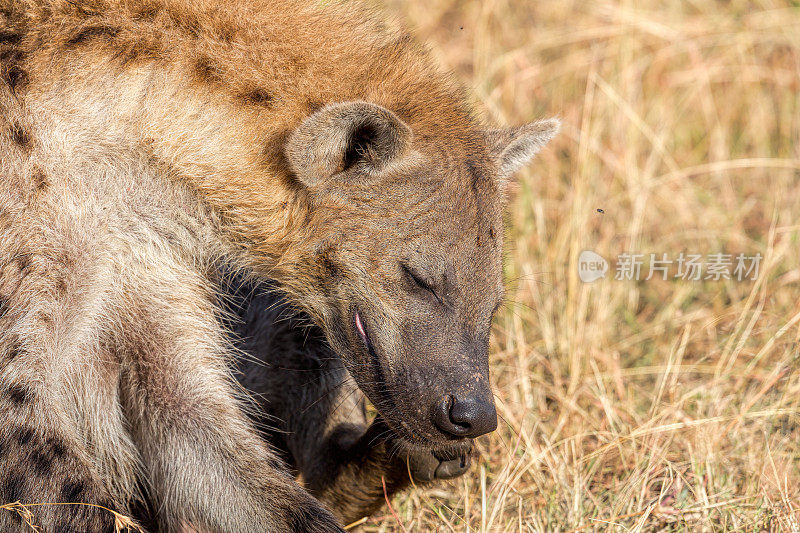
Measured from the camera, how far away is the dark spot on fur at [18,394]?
2.03 meters

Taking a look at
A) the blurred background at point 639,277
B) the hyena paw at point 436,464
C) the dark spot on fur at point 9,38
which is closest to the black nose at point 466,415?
the hyena paw at point 436,464

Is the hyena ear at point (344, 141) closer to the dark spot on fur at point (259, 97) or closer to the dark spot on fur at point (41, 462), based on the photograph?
the dark spot on fur at point (259, 97)

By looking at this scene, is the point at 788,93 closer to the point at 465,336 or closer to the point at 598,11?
the point at 598,11

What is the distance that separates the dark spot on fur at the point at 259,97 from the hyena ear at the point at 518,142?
597 mm

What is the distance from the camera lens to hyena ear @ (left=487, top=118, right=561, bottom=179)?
2545mm

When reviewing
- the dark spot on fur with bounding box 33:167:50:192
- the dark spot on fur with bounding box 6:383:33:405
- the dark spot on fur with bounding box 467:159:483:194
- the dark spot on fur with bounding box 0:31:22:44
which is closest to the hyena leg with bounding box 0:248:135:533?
the dark spot on fur with bounding box 6:383:33:405

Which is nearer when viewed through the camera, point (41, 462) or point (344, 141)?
point (41, 462)

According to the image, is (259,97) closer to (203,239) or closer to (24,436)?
(203,239)

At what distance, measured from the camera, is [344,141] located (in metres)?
2.16

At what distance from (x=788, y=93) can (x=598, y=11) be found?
994mm

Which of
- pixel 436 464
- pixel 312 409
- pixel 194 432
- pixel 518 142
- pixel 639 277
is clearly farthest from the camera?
pixel 639 277

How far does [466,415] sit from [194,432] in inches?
25.2

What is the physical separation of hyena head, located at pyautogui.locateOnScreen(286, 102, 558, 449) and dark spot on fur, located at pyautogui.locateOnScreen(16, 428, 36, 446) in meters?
0.69

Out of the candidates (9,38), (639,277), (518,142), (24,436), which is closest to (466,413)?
(518,142)
